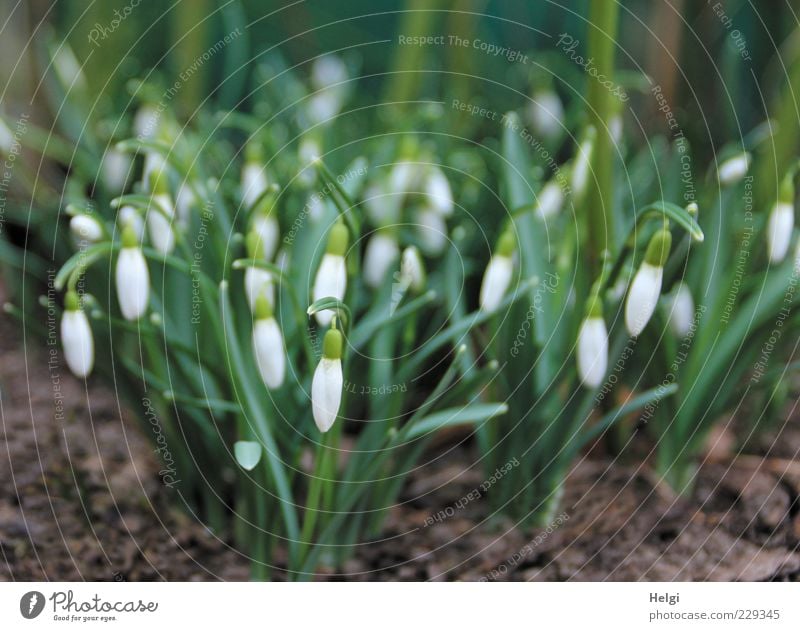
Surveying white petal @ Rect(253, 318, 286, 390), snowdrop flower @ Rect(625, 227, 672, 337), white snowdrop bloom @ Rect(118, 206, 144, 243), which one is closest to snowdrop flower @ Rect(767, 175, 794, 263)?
snowdrop flower @ Rect(625, 227, 672, 337)

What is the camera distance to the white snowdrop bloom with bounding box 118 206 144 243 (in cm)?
65

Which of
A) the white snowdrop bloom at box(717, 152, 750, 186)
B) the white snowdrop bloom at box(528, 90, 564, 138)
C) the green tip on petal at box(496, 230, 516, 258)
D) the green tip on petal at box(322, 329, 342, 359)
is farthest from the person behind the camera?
the white snowdrop bloom at box(528, 90, 564, 138)

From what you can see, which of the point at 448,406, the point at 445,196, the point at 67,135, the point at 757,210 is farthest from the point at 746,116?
the point at 67,135

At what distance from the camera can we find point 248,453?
60cm

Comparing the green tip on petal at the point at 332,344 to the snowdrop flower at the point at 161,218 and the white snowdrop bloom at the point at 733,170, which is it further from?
the white snowdrop bloom at the point at 733,170

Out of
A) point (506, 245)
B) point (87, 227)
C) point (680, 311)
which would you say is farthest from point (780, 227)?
point (87, 227)

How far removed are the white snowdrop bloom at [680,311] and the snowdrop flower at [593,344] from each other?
0.11 meters

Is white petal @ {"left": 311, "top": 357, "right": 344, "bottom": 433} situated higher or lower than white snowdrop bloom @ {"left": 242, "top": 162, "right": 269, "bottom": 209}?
lower

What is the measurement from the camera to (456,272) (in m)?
0.79

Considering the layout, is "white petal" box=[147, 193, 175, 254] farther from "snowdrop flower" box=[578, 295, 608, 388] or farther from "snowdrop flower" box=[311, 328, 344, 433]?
"snowdrop flower" box=[578, 295, 608, 388]

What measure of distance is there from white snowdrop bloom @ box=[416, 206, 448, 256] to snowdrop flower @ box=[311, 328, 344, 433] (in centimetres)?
26

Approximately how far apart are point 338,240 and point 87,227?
216 mm

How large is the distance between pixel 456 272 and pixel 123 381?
33 centimetres

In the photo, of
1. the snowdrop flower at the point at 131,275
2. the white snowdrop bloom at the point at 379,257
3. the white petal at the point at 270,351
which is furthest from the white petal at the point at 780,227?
the snowdrop flower at the point at 131,275
